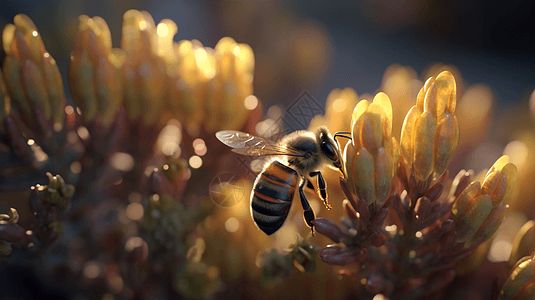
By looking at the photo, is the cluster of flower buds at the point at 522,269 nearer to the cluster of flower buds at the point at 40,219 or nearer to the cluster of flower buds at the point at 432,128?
the cluster of flower buds at the point at 432,128

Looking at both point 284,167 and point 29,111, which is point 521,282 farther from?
point 29,111

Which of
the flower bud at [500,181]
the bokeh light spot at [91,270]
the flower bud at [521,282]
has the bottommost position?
the bokeh light spot at [91,270]

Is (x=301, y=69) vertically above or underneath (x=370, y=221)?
above

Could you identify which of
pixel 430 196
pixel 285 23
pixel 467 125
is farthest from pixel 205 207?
pixel 285 23

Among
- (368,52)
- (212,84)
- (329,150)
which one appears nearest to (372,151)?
(329,150)

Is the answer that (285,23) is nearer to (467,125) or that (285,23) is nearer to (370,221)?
(467,125)

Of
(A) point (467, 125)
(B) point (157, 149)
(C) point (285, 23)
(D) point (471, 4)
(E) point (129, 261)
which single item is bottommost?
(E) point (129, 261)

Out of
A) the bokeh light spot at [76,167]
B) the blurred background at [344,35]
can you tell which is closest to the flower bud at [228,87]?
the bokeh light spot at [76,167]
